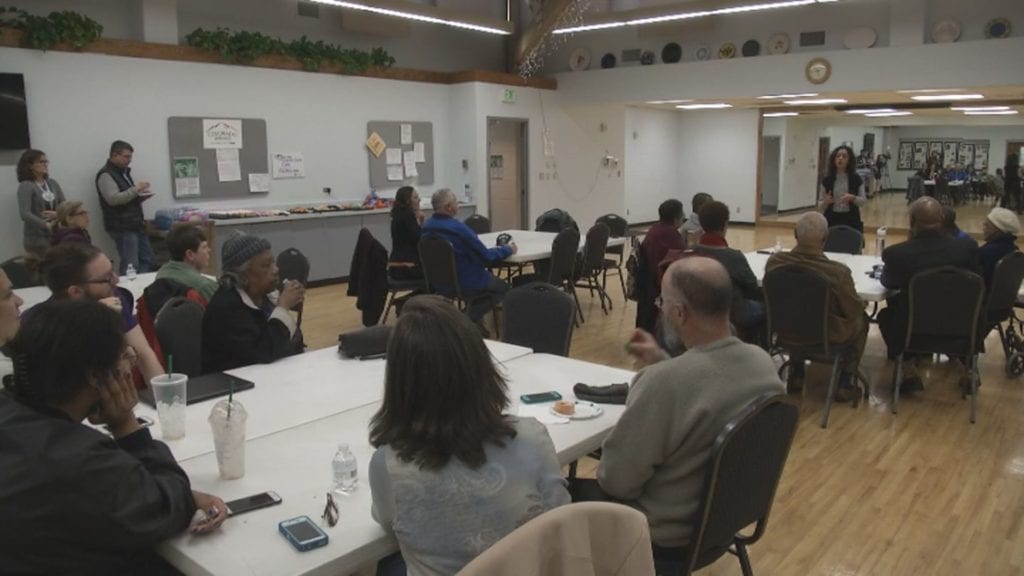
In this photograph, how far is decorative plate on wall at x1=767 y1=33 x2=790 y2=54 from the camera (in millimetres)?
10023

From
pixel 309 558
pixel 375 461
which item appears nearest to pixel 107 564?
pixel 309 558

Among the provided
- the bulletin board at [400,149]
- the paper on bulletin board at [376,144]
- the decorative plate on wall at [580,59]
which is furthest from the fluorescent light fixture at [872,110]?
the paper on bulletin board at [376,144]

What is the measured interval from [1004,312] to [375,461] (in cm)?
461

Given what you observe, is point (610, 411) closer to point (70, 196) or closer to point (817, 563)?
point (817, 563)

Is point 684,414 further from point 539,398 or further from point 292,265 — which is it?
point 292,265

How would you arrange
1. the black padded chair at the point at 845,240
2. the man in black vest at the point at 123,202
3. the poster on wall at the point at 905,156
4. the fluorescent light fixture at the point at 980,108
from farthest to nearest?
the poster on wall at the point at 905,156 → the fluorescent light fixture at the point at 980,108 → the man in black vest at the point at 123,202 → the black padded chair at the point at 845,240

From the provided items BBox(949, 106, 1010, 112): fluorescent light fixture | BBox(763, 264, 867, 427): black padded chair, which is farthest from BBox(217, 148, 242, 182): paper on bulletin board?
BBox(949, 106, 1010, 112): fluorescent light fixture

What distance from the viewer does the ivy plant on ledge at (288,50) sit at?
8.01 meters

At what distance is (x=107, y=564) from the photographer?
5.16 ft

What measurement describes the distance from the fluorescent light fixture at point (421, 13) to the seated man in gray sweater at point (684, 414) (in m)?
6.69

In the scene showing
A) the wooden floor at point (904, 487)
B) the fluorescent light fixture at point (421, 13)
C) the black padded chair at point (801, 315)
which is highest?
the fluorescent light fixture at point (421, 13)

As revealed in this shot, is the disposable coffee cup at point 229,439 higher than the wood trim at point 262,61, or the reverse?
the wood trim at point 262,61

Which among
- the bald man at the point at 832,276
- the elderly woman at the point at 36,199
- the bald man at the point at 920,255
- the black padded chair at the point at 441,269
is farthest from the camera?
the elderly woman at the point at 36,199

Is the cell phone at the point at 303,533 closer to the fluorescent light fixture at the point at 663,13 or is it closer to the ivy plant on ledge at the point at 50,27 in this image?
the ivy plant on ledge at the point at 50,27
